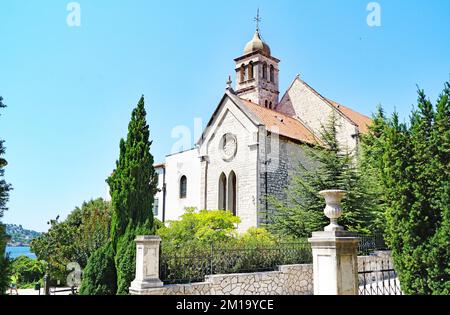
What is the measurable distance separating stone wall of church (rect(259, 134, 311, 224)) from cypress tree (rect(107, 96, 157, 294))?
9593 millimetres

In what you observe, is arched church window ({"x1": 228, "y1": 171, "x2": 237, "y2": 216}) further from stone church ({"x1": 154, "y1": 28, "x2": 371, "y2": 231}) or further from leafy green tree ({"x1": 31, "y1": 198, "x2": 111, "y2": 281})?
leafy green tree ({"x1": 31, "y1": 198, "x2": 111, "y2": 281})

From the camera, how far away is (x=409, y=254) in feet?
27.2

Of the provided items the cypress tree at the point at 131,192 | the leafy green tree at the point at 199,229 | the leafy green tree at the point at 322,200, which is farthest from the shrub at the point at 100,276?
the leafy green tree at the point at 322,200

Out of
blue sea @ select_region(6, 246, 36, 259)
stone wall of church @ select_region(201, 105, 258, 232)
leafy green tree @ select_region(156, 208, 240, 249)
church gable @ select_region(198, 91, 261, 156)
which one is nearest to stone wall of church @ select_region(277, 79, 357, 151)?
church gable @ select_region(198, 91, 261, 156)

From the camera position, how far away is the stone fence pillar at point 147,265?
32.9 feet

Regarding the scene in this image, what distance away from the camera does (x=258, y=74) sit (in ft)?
118

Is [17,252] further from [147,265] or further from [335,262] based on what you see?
[335,262]

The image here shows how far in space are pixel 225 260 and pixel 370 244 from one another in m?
7.00

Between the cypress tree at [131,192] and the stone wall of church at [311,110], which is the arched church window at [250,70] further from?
the cypress tree at [131,192]

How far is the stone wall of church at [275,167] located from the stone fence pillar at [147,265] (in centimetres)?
1149

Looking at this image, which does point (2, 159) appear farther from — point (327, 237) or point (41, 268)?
point (41, 268)

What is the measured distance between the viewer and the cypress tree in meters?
12.0

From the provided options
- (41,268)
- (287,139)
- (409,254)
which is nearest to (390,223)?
(409,254)
